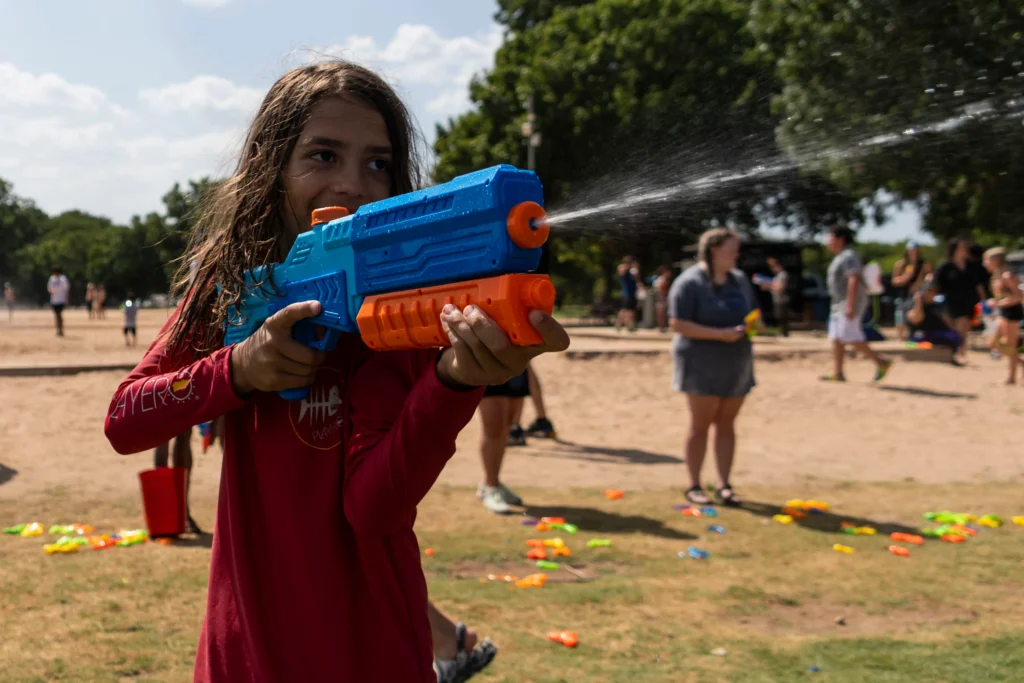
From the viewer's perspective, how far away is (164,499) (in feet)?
20.8

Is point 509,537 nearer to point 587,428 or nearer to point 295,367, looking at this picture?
point 295,367

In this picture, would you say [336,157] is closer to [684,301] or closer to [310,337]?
[310,337]

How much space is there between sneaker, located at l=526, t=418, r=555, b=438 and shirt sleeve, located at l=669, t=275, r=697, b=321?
12.6ft

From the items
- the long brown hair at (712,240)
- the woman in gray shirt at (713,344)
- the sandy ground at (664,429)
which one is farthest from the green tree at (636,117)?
the sandy ground at (664,429)

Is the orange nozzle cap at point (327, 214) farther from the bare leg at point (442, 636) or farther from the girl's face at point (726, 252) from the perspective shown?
the girl's face at point (726, 252)

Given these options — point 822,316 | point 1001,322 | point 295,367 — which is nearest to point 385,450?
point 295,367

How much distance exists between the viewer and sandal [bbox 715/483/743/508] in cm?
759

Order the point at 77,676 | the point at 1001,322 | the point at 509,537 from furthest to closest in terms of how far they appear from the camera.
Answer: the point at 1001,322 → the point at 509,537 → the point at 77,676

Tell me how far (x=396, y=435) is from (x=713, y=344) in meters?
5.86

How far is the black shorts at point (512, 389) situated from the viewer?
280 inches

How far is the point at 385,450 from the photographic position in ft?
6.45

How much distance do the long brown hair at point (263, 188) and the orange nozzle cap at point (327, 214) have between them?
255 millimetres

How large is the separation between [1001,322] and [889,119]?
12.8 m

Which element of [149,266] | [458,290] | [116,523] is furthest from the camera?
[149,266]
